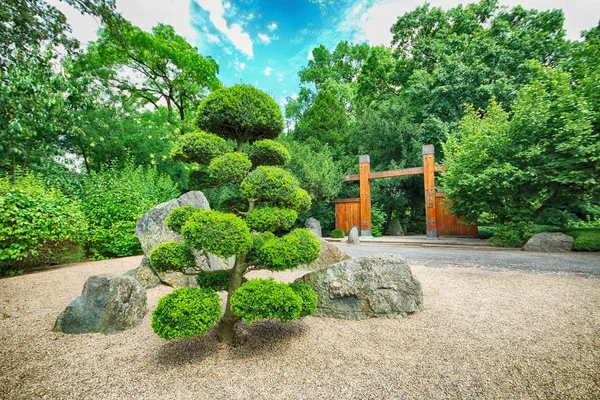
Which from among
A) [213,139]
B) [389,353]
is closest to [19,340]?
[213,139]

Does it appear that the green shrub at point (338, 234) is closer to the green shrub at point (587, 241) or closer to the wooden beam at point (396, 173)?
the wooden beam at point (396, 173)

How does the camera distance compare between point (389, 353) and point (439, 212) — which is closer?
point (389, 353)

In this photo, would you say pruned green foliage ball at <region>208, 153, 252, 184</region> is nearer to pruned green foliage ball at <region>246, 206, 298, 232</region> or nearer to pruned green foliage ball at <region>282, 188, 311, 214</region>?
pruned green foliage ball at <region>246, 206, 298, 232</region>

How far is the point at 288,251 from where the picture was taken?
220 centimetres

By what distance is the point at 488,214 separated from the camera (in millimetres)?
7812

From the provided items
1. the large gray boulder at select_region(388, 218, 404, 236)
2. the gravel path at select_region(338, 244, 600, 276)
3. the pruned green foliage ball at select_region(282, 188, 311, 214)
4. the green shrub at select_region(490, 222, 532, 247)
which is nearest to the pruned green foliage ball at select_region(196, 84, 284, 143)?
the pruned green foliage ball at select_region(282, 188, 311, 214)

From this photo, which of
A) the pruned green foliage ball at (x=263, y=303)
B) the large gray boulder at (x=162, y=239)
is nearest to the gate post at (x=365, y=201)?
the large gray boulder at (x=162, y=239)

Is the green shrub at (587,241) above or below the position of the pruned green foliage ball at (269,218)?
below

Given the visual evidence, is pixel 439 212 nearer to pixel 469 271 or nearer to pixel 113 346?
pixel 469 271

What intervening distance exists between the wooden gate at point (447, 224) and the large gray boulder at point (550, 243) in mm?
2999

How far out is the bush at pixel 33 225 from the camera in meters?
4.49

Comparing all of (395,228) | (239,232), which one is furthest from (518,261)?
(395,228)

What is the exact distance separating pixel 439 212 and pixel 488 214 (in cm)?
227

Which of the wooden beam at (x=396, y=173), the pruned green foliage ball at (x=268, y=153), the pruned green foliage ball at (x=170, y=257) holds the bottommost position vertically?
the pruned green foliage ball at (x=170, y=257)
